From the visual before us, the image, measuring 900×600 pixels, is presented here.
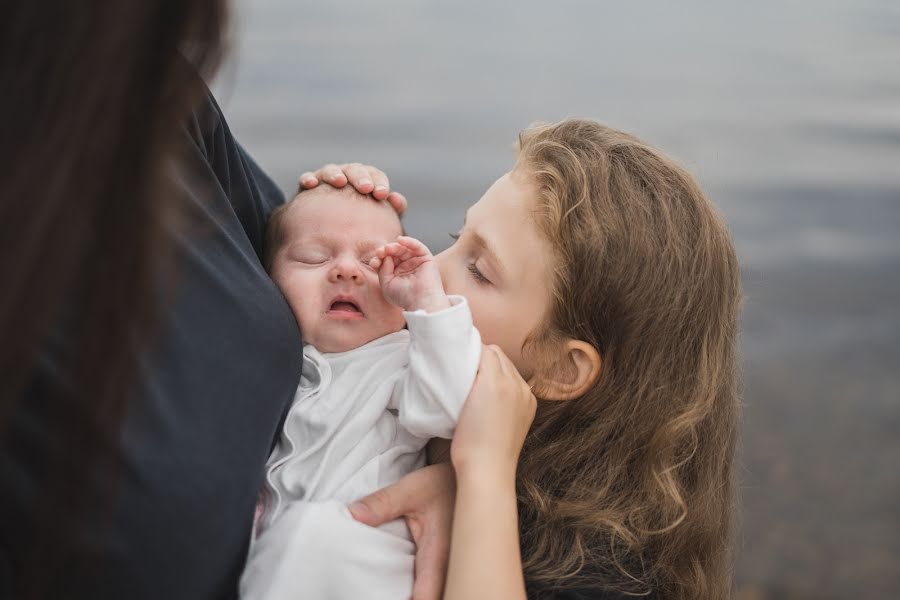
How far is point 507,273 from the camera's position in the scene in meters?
1.56

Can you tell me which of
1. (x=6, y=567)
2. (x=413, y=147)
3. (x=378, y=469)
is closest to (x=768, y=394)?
(x=413, y=147)

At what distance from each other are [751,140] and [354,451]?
10.9ft

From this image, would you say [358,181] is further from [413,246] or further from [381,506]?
[381,506]

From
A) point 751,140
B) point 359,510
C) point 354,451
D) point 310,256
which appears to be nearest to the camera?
point 359,510

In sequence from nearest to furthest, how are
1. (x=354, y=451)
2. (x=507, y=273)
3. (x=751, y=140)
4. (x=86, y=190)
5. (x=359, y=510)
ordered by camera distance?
(x=86, y=190)
(x=359, y=510)
(x=354, y=451)
(x=507, y=273)
(x=751, y=140)

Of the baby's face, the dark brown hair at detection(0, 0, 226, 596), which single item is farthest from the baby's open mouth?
the dark brown hair at detection(0, 0, 226, 596)

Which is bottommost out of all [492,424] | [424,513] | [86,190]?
[424,513]

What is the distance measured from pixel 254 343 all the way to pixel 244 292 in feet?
0.24

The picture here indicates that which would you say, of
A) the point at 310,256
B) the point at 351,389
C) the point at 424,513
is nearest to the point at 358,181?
the point at 310,256

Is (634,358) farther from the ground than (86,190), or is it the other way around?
(86,190)

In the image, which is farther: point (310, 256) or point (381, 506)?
point (310, 256)

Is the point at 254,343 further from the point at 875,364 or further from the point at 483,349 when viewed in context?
the point at 875,364

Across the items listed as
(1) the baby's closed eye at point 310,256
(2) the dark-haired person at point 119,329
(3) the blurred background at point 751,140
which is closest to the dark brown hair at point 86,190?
(2) the dark-haired person at point 119,329

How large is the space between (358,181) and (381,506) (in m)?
0.65
